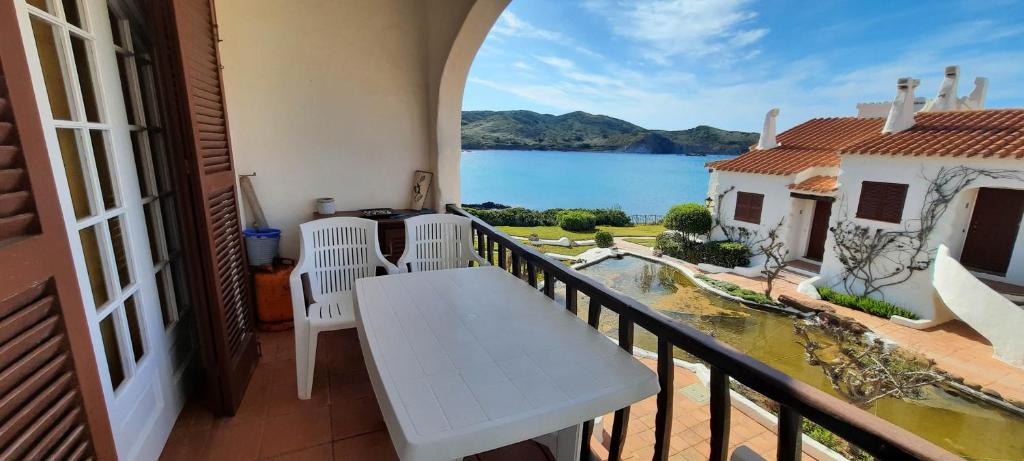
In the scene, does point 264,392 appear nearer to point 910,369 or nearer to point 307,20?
point 307,20

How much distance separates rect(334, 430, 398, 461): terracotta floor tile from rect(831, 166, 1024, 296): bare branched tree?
41.0 feet

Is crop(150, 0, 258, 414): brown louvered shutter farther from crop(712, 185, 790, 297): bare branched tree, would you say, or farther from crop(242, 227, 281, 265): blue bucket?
crop(712, 185, 790, 297): bare branched tree

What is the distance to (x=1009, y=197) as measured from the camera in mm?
8820

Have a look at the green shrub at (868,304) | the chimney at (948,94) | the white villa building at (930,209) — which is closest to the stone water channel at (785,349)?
the green shrub at (868,304)

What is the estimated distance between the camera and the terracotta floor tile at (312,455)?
1.72 metres

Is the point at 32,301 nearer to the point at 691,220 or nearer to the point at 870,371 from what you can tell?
the point at 870,371

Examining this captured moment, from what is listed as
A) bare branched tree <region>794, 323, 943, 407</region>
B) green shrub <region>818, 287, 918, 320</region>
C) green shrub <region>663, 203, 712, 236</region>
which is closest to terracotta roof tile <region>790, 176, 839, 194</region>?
green shrub <region>663, 203, 712, 236</region>

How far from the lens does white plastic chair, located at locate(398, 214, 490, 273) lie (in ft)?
8.76

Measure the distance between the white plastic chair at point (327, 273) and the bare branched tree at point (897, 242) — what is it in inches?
481

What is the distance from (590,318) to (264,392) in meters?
1.86

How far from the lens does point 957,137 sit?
9.09 m

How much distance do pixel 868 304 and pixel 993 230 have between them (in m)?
3.17

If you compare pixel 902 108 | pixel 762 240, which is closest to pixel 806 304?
pixel 762 240

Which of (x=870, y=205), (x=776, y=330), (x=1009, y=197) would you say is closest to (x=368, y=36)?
(x=776, y=330)
